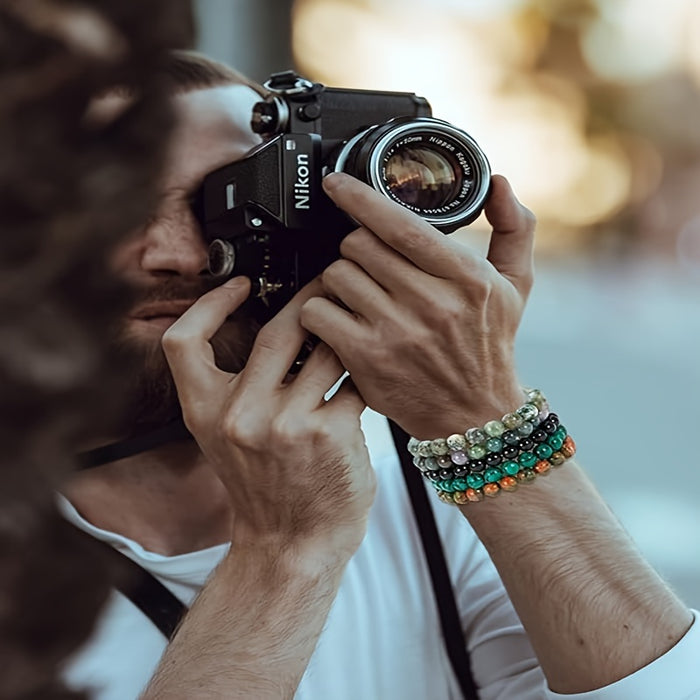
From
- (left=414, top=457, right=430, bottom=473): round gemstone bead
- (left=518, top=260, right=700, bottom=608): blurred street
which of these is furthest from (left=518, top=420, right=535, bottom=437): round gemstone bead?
(left=518, top=260, right=700, bottom=608): blurred street

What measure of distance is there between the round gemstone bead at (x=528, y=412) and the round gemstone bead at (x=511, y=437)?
2 centimetres

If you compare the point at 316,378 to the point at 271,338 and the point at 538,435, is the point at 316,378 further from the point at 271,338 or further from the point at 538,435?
the point at 538,435

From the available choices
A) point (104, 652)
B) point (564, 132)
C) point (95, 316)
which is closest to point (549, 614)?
point (104, 652)

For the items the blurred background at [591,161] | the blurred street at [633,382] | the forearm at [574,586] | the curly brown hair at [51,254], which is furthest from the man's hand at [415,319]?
the blurred background at [591,161]

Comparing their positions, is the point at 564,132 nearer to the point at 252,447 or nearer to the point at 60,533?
the point at 252,447

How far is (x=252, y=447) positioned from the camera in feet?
3.43

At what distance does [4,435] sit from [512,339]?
2.91 ft

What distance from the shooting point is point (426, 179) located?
1162 millimetres

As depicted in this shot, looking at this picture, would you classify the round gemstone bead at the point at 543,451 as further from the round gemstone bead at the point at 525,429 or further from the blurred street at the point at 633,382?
the blurred street at the point at 633,382

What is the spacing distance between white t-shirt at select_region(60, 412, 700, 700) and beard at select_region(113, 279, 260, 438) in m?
0.15

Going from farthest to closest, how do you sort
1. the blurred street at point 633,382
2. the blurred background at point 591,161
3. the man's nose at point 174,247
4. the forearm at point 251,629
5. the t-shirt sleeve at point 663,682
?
the blurred background at point 591,161 → the blurred street at point 633,382 → the man's nose at point 174,247 → the t-shirt sleeve at point 663,682 → the forearm at point 251,629

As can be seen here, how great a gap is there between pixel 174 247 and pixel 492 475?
1.57ft

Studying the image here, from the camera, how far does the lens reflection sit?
3.78ft

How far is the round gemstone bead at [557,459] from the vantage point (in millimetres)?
1137
